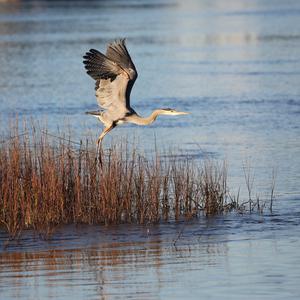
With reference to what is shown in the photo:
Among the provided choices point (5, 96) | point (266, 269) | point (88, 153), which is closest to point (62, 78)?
point (5, 96)

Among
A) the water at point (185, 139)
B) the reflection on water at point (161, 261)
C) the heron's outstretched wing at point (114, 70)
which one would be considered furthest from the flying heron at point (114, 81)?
the reflection on water at point (161, 261)

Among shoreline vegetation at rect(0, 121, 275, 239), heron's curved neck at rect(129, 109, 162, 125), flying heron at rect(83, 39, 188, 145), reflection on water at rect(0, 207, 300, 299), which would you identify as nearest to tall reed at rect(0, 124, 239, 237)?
shoreline vegetation at rect(0, 121, 275, 239)

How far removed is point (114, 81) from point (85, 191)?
184 cm

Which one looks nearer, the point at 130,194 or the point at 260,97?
the point at 130,194

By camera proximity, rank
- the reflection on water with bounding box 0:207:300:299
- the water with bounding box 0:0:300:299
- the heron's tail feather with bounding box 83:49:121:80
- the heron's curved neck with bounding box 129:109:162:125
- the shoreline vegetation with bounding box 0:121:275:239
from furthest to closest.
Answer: the heron's curved neck with bounding box 129:109:162:125, the heron's tail feather with bounding box 83:49:121:80, the shoreline vegetation with bounding box 0:121:275:239, the water with bounding box 0:0:300:299, the reflection on water with bounding box 0:207:300:299

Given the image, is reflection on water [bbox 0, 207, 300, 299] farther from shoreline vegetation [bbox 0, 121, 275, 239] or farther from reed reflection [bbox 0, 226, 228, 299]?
shoreline vegetation [bbox 0, 121, 275, 239]

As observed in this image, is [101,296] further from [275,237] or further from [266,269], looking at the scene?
[275,237]

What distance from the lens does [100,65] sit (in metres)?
12.5

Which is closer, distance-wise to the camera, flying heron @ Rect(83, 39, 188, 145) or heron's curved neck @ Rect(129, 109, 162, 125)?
flying heron @ Rect(83, 39, 188, 145)

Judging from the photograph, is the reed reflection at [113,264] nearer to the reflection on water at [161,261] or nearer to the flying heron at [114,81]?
the reflection on water at [161,261]

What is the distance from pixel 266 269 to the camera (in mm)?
9320

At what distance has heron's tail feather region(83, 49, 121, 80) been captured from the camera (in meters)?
12.4

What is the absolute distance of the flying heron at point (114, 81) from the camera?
12.4 metres

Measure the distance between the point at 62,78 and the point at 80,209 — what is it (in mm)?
18251
